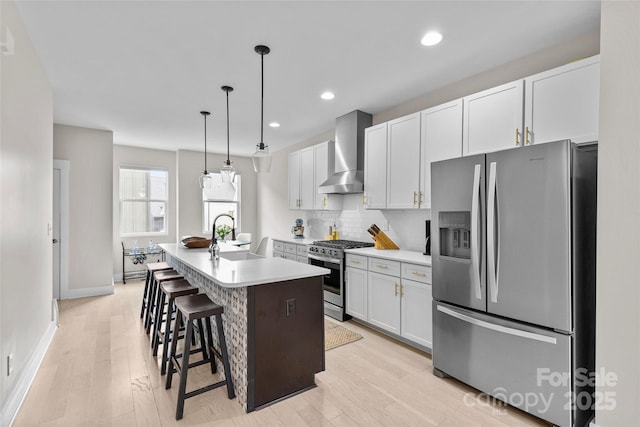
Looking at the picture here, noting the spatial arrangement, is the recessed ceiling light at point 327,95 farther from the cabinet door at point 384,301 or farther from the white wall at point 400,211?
the cabinet door at point 384,301

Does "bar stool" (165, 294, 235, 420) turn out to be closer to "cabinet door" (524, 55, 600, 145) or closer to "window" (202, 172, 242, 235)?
"cabinet door" (524, 55, 600, 145)

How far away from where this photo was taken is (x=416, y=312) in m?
2.99

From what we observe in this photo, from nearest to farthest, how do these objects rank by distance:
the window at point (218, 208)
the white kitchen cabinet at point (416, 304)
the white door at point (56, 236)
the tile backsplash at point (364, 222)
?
the white kitchen cabinet at point (416, 304) < the tile backsplash at point (364, 222) < the white door at point (56, 236) < the window at point (218, 208)

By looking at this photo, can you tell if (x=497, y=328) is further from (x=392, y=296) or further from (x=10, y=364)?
(x=10, y=364)

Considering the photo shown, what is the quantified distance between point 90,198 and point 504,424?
19.4 feet

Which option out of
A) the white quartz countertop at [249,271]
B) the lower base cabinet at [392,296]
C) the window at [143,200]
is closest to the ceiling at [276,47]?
the white quartz countertop at [249,271]

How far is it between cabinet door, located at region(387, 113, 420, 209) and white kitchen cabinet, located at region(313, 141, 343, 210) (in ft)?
4.12

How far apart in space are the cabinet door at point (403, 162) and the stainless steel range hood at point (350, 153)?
1.87ft

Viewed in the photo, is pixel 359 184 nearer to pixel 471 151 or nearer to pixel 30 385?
pixel 471 151

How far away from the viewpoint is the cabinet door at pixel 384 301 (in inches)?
126

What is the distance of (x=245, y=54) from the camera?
2701 mm

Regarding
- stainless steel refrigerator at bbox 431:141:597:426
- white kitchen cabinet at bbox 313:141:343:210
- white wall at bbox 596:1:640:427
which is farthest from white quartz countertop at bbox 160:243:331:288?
white kitchen cabinet at bbox 313:141:343:210

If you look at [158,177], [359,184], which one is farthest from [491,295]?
[158,177]

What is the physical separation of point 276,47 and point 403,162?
178 cm
